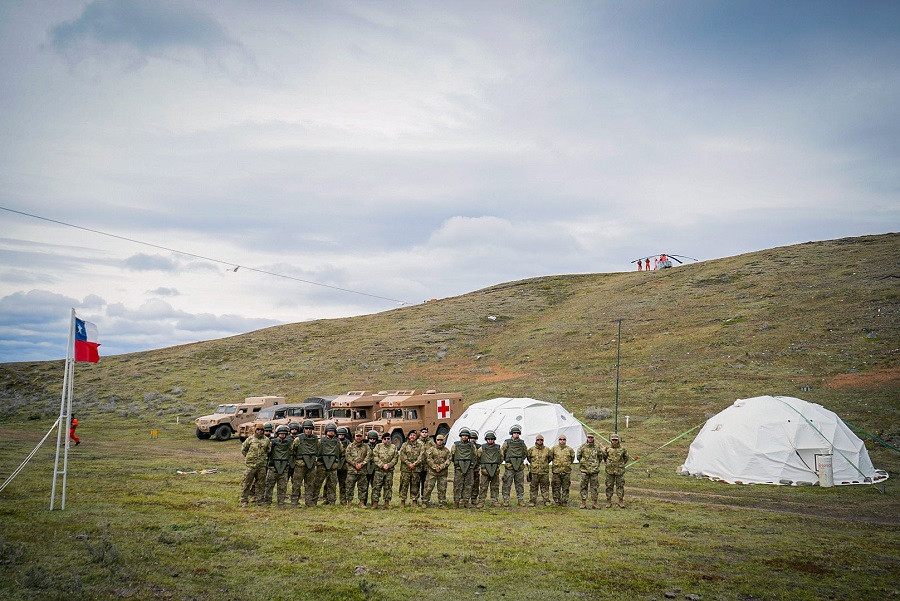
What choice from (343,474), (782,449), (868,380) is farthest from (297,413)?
(868,380)

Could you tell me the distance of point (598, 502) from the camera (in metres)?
15.1

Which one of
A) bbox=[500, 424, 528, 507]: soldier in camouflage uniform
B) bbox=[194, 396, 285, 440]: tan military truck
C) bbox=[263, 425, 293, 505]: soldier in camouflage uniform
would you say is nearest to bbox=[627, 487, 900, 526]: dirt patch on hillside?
bbox=[500, 424, 528, 507]: soldier in camouflage uniform

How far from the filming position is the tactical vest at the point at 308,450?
13625mm

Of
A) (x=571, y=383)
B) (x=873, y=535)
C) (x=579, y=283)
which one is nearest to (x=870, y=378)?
(x=571, y=383)

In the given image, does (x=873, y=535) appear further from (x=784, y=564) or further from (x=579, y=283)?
(x=579, y=283)

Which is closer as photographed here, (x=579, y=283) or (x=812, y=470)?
(x=812, y=470)

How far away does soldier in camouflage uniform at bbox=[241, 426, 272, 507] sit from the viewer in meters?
13.2

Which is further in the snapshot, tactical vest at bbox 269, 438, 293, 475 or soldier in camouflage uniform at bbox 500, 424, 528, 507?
soldier in camouflage uniform at bbox 500, 424, 528, 507

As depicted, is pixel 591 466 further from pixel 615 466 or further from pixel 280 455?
pixel 280 455

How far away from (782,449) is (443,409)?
13799mm

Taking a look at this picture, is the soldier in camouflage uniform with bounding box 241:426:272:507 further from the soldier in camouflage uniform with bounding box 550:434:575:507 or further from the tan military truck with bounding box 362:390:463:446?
the tan military truck with bounding box 362:390:463:446

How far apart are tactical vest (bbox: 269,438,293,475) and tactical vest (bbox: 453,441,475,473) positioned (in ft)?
12.1

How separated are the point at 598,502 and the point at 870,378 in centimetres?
2291

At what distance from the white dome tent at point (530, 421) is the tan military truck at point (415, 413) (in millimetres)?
3698
